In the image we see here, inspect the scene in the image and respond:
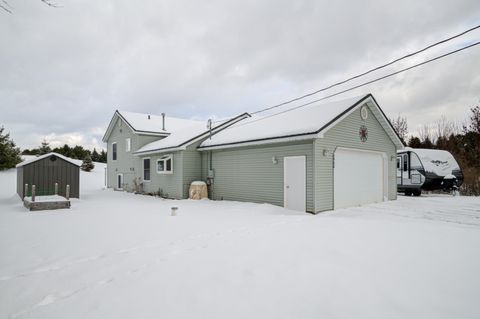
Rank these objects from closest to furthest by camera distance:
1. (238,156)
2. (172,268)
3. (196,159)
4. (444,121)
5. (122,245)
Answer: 1. (172,268)
2. (122,245)
3. (238,156)
4. (196,159)
5. (444,121)

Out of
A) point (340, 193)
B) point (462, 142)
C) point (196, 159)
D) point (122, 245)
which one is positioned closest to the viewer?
point (122, 245)

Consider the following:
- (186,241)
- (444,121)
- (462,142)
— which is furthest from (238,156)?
(444,121)

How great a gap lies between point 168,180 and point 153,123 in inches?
306

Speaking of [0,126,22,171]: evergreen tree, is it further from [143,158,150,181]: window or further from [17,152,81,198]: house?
[143,158,150,181]: window

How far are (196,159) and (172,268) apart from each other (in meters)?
10.6

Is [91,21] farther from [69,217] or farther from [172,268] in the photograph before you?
[172,268]

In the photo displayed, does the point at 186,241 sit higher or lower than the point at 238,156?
lower

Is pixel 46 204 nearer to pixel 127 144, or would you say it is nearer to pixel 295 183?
pixel 295 183

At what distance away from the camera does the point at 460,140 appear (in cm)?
2288

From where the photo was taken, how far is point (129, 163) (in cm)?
2000

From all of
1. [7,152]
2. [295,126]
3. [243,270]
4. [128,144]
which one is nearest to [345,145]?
[295,126]

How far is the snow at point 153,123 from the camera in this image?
19772mm

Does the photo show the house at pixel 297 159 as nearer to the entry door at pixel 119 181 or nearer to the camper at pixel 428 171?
the camper at pixel 428 171

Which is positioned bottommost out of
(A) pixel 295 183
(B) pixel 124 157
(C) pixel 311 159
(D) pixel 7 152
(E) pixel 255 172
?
(A) pixel 295 183
